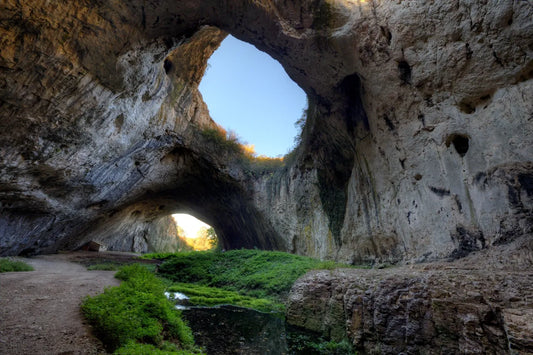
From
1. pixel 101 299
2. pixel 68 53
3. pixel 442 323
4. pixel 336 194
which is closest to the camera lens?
pixel 442 323

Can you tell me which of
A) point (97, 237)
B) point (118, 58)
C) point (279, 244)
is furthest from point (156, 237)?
point (118, 58)

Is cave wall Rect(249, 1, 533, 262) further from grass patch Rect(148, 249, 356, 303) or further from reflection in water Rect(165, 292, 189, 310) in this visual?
reflection in water Rect(165, 292, 189, 310)

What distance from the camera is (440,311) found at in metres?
3.83

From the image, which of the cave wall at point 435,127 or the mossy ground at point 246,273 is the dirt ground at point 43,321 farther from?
the cave wall at point 435,127

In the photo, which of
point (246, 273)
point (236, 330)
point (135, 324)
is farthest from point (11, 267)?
point (246, 273)

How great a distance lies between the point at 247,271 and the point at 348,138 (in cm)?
754

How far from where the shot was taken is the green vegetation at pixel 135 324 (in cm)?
368

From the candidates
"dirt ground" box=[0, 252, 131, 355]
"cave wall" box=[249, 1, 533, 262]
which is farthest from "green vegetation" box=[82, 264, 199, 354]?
"cave wall" box=[249, 1, 533, 262]

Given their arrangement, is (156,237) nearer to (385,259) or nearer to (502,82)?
(385,259)

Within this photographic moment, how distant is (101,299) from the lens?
4.95 m

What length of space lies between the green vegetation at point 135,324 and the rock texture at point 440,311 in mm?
2981

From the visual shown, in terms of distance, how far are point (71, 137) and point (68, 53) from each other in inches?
126

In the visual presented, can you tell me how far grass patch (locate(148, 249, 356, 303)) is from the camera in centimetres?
961

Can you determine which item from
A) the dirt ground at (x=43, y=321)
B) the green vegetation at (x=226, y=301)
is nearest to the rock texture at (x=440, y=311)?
the green vegetation at (x=226, y=301)
